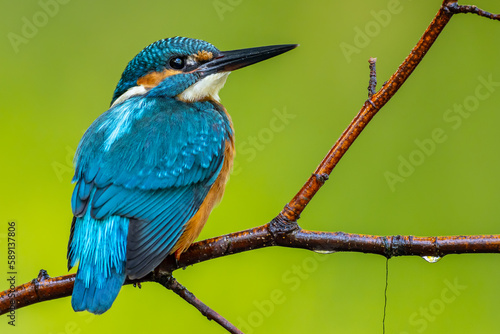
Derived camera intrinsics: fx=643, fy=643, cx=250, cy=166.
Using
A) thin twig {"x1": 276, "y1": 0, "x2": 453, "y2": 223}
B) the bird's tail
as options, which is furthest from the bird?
thin twig {"x1": 276, "y1": 0, "x2": 453, "y2": 223}

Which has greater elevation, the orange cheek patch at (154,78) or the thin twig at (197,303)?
the orange cheek patch at (154,78)

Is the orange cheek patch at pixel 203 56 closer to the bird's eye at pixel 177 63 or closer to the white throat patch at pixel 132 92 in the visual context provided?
the bird's eye at pixel 177 63

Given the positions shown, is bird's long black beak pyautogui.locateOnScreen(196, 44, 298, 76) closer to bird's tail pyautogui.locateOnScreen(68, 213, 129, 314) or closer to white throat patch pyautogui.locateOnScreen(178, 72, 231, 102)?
white throat patch pyautogui.locateOnScreen(178, 72, 231, 102)

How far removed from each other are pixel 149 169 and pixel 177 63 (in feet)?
1.75

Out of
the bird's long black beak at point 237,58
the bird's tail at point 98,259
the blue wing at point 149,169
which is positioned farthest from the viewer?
the bird's long black beak at point 237,58

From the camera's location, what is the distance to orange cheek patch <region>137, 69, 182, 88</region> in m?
2.58

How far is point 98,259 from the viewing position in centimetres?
201

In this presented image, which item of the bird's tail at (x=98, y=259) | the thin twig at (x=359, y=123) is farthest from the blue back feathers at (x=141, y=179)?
the thin twig at (x=359, y=123)

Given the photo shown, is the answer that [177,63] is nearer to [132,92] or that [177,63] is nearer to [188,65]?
[188,65]

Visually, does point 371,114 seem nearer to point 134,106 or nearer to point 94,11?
point 134,106

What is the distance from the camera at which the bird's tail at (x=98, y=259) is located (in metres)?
1.93

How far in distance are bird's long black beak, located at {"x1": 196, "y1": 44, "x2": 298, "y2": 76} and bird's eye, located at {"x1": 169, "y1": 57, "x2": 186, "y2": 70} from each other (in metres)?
0.07

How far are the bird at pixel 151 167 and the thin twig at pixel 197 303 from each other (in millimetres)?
73

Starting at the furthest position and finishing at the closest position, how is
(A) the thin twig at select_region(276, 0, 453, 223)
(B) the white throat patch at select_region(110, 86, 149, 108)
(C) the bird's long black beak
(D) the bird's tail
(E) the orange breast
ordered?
(B) the white throat patch at select_region(110, 86, 149, 108), (C) the bird's long black beak, (E) the orange breast, (D) the bird's tail, (A) the thin twig at select_region(276, 0, 453, 223)
